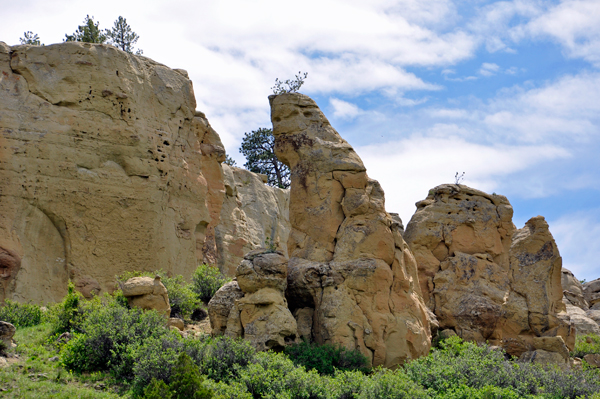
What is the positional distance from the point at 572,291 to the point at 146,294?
72.5ft

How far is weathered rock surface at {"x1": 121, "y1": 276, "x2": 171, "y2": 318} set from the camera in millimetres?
14797

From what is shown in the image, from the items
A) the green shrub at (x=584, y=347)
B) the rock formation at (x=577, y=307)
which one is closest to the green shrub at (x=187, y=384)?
the green shrub at (x=584, y=347)

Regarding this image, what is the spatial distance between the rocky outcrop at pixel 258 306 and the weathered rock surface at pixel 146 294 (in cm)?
115

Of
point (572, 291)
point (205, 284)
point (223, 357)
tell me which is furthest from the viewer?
point (572, 291)

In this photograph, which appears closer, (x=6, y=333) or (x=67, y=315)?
(x=6, y=333)

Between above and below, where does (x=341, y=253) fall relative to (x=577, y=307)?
below

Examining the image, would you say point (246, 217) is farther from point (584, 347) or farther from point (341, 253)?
point (584, 347)

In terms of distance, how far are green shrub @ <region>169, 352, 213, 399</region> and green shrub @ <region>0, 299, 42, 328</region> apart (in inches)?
240

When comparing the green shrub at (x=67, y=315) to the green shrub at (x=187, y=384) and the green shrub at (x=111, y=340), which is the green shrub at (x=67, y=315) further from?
the green shrub at (x=187, y=384)

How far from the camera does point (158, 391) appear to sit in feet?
36.1

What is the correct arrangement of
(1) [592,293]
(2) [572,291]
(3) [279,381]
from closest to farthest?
(3) [279,381], (2) [572,291], (1) [592,293]

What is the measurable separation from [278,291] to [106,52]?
1088 cm

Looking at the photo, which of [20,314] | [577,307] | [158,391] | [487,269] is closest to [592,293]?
[577,307]

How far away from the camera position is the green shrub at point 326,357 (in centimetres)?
1357
